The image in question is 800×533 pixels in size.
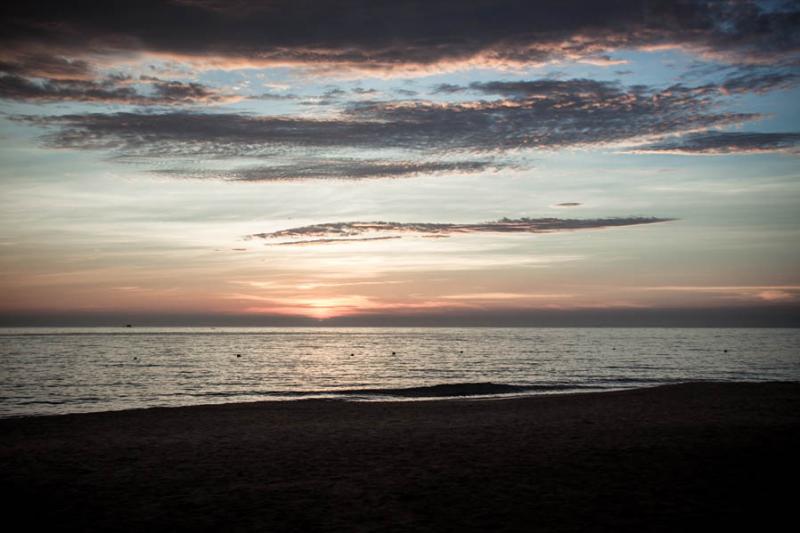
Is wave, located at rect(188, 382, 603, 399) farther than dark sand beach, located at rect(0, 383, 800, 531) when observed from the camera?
Yes

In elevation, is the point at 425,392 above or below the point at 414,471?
below

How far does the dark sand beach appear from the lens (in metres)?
10.3

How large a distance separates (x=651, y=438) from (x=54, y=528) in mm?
14891

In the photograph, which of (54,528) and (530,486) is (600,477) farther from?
(54,528)

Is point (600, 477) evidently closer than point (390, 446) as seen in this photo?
Yes

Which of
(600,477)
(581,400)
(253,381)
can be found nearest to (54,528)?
(600,477)

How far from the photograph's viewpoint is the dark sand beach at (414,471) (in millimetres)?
10266

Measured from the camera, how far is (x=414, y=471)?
45.0ft

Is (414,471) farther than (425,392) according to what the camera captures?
No

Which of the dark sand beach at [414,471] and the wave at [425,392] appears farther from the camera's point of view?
the wave at [425,392]

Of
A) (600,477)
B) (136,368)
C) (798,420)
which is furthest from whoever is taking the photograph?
(136,368)

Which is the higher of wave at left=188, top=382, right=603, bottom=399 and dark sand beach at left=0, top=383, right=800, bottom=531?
dark sand beach at left=0, top=383, right=800, bottom=531

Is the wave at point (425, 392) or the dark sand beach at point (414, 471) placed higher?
the dark sand beach at point (414, 471)

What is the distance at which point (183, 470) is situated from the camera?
563 inches
